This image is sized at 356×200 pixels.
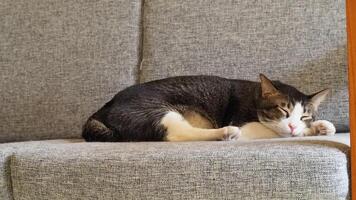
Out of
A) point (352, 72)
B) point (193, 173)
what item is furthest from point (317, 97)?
point (193, 173)

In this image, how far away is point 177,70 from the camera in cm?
171

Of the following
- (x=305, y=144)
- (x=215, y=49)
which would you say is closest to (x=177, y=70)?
(x=215, y=49)

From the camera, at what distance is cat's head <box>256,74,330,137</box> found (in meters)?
1.41

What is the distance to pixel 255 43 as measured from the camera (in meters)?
1.66

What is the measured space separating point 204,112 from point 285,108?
→ 0.82 ft

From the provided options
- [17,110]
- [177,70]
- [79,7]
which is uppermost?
[79,7]

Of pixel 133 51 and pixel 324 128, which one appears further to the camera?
pixel 133 51

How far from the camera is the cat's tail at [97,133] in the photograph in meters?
1.38

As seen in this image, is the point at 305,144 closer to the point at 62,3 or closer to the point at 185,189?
the point at 185,189

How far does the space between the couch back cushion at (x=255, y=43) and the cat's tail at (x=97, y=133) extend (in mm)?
364

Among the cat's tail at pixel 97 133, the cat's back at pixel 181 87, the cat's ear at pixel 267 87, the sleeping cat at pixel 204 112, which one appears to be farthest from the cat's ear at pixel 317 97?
the cat's tail at pixel 97 133

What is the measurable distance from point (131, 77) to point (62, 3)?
406 millimetres

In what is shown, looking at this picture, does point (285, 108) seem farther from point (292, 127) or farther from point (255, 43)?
point (255, 43)

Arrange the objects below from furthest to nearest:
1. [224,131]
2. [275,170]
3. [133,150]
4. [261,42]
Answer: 1. [261,42]
2. [224,131]
3. [133,150]
4. [275,170]
